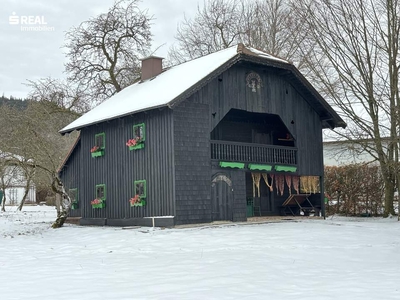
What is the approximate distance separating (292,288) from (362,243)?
7.24 meters

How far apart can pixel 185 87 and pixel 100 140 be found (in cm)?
586

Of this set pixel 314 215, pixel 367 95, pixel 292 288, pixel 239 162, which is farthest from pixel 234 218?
pixel 292 288

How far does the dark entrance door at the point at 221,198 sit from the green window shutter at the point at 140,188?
2483mm

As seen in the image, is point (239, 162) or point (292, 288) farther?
point (239, 162)

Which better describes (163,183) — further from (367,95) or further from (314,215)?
(367,95)

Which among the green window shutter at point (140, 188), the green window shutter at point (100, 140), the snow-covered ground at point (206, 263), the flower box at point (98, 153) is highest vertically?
the green window shutter at point (100, 140)

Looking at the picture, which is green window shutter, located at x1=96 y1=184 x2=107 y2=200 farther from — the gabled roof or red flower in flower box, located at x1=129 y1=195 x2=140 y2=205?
red flower in flower box, located at x1=129 y1=195 x2=140 y2=205

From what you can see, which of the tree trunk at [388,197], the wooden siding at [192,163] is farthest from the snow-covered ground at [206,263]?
the tree trunk at [388,197]

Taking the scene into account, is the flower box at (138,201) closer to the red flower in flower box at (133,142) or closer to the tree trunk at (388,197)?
the red flower in flower box at (133,142)

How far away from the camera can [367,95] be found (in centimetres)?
2353

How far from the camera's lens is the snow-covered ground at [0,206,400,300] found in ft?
27.2

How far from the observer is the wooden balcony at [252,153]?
20.6 meters

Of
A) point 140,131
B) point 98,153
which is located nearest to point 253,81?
point 140,131

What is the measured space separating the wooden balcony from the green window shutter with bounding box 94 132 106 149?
5070 millimetres
